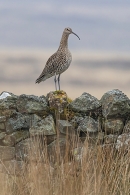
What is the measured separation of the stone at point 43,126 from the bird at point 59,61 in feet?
3.61

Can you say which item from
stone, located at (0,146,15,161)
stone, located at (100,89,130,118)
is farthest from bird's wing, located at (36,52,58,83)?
stone, located at (0,146,15,161)

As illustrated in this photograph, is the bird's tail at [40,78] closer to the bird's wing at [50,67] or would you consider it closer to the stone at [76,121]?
the bird's wing at [50,67]

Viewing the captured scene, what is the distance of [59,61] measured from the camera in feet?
22.1

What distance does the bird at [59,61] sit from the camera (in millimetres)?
6730

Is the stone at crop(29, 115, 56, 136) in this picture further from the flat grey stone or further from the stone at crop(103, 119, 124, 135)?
the stone at crop(103, 119, 124, 135)

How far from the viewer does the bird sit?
6.73m

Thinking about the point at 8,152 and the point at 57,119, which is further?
the point at 8,152

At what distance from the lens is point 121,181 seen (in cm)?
470

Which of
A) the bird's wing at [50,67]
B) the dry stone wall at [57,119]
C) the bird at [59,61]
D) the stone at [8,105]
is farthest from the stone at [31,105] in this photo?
the bird's wing at [50,67]

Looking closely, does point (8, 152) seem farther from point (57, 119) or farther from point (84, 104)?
point (84, 104)

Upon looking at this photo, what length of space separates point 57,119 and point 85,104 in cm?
38

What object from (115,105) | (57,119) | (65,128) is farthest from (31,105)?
(115,105)

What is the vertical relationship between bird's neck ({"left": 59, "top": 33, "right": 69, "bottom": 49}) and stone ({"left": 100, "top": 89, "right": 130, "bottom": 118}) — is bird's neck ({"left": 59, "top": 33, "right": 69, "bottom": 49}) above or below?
Result: above

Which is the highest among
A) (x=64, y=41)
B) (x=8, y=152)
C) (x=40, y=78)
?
(x=64, y=41)
